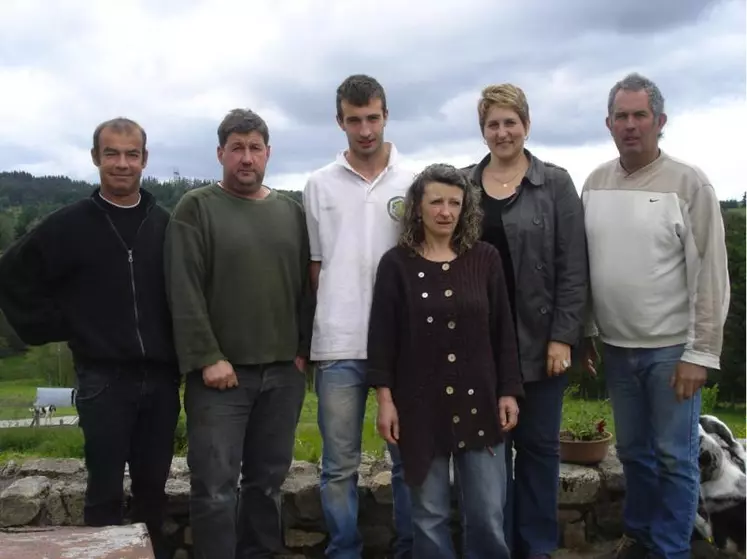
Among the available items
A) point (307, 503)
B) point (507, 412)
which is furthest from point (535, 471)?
point (307, 503)

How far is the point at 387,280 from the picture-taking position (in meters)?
3.08

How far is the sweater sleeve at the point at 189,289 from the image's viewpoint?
3.15 meters

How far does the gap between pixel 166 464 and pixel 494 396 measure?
1.51 metres

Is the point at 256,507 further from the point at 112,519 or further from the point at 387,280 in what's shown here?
the point at 387,280

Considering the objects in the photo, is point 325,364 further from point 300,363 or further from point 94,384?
point 94,384

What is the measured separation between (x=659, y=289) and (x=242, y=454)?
6.61 ft

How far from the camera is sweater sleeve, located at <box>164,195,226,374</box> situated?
3152mm

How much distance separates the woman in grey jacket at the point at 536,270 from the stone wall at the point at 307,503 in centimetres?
71

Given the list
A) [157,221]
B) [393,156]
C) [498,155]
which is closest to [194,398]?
[157,221]

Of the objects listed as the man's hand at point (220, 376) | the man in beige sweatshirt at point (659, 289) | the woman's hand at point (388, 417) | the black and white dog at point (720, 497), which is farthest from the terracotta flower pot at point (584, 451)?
the man's hand at point (220, 376)

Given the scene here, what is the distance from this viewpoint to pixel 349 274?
3266mm

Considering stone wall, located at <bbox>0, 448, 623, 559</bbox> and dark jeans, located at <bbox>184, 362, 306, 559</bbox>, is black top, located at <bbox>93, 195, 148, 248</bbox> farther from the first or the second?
stone wall, located at <bbox>0, 448, 623, 559</bbox>

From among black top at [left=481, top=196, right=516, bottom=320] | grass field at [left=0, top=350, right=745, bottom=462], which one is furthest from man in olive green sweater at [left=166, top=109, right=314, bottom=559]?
grass field at [left=0, top=350, right=745, bottom=462]

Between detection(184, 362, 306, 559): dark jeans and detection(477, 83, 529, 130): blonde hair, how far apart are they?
4.83ft
